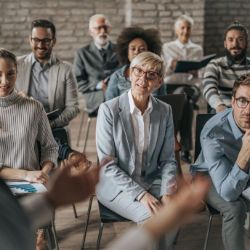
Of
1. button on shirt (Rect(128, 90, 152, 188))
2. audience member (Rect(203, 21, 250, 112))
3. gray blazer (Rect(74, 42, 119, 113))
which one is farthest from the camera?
gray blazer (Rect(74, 42, 119, 113))

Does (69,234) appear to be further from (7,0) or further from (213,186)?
(7,0)

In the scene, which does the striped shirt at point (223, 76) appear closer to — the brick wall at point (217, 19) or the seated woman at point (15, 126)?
the seated woman at point (15, 126)

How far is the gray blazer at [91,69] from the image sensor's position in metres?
4.47

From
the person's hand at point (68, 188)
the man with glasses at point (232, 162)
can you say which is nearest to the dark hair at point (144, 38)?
the man with glasses at point (232, 162)

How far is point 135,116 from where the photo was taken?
103 inches

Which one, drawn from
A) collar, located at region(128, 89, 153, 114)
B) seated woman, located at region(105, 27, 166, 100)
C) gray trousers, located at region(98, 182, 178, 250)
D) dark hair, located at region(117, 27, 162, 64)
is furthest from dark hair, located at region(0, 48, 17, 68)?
dark hair, located at region(117, 27, 162, 64)

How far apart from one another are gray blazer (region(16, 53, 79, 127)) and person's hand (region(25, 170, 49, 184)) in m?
0.94

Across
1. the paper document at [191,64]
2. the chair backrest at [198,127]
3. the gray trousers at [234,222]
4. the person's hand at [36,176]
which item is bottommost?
the gray trousers at [234,222]

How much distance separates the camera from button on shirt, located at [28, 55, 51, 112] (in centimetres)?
344

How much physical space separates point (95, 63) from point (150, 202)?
244 centimetres

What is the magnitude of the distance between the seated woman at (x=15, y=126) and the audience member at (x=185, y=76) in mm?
2108

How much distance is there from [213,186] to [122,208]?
510mm

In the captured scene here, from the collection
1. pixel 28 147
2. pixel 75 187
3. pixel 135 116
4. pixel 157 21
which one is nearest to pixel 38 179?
pixel 28 147

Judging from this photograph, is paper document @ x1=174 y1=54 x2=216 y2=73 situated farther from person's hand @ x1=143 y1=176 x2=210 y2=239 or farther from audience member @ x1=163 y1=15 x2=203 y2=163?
person's hand @ x1=143 y1=176 x2=210 y2=239
